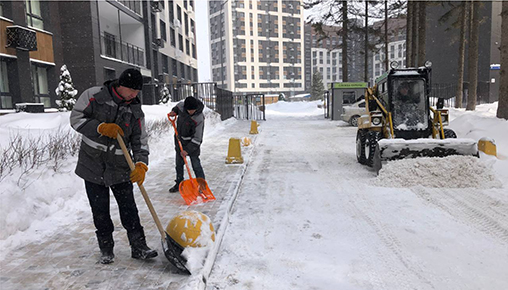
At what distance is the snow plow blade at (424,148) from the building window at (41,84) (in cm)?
1547

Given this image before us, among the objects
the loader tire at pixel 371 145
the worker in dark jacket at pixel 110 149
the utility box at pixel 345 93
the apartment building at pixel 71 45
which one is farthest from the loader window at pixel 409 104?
the utility box at pixel 345 93

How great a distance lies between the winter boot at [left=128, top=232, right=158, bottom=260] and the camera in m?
3.58

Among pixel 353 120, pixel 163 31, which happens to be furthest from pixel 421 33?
pixel 163 31

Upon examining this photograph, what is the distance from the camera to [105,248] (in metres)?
3.52

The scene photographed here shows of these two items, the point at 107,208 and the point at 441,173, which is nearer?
the point at 107,208

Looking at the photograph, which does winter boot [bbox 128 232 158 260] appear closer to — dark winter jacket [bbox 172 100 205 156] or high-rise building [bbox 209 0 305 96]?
dark winter jacket [bbox 172 100 205 156]

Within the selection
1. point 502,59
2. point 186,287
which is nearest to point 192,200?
point 186,287

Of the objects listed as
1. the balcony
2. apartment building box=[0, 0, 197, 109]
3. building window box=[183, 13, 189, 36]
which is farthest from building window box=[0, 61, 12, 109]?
building window box=[183, 13, 189, 36]

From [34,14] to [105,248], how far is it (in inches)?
651

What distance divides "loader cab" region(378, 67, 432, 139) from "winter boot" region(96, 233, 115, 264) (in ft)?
22.4

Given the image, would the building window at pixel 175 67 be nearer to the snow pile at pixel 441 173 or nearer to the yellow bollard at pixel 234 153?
the yellow bollard at pixel 234 153

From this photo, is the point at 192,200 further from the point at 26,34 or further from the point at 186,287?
the point at 26,34

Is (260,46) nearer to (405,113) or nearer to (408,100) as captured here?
(408,100)

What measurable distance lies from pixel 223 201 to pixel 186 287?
2629 mm
